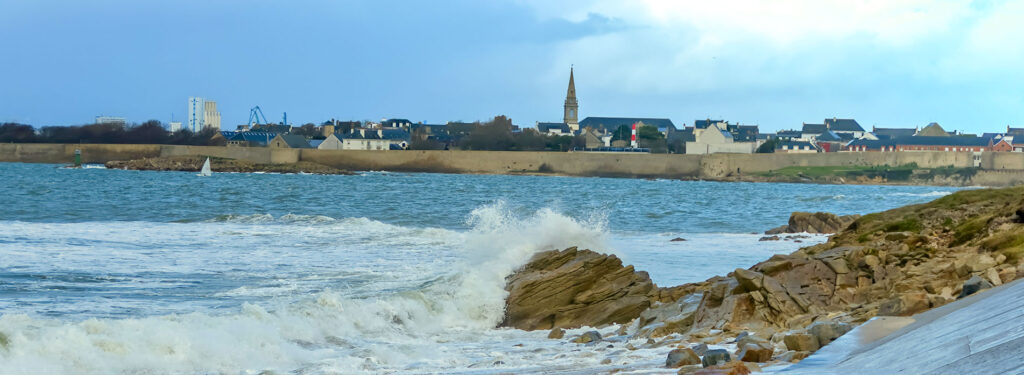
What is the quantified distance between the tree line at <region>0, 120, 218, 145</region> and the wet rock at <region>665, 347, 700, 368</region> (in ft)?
338

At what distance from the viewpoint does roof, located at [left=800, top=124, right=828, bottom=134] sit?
117506mm

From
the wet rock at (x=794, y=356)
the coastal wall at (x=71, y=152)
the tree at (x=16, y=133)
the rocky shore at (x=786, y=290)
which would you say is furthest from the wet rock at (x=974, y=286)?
the tree at (x=16, y=133)

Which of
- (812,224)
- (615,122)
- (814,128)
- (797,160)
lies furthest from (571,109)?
(812,224)

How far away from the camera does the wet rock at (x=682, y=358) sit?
574 centimetres

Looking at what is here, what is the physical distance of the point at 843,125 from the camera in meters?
118

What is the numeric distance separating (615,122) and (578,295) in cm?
11627

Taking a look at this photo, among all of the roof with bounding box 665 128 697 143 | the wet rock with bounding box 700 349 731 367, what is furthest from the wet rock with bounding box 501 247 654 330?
the roof with bounding box 665 128 697 143

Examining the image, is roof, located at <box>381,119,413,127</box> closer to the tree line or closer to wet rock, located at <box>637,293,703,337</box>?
the tree line

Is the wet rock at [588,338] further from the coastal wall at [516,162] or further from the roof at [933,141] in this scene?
the roof at [933,141]

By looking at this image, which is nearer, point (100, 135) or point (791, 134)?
point (100, 135)

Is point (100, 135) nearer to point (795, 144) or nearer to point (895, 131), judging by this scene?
point (795, 144)

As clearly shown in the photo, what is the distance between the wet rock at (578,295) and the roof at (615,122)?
370 feet

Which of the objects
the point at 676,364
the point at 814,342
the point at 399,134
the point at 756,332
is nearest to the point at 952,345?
the point at 814,342

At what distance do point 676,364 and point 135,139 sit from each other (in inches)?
4219
